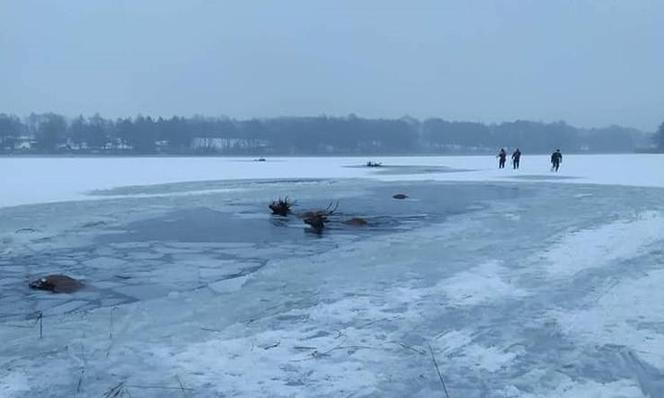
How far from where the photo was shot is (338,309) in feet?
23.1

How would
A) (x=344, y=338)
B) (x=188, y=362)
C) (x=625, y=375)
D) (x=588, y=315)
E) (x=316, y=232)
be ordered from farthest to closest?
1. (x=316, y=232)
2. (x=588, y=315)
3. (x=344, y=338)
4. (x=188, y=362)
5. (x=625, y=375)

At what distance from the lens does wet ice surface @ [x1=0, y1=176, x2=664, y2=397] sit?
4938 mm

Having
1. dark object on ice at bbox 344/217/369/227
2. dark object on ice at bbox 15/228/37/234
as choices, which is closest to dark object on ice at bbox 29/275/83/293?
dark object on ice at bbox 15/228/37/234

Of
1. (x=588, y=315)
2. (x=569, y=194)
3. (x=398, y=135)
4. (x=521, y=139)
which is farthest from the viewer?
(x=521, y=139)

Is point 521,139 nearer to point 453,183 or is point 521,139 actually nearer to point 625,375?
point 453,183

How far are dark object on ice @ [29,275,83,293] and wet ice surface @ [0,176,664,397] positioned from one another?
157 mm

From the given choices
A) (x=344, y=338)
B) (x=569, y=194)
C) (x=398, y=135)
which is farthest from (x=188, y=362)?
(x=398, y=135)

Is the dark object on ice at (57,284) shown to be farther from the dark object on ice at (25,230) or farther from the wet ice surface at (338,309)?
the dark object on ice at (25,230)

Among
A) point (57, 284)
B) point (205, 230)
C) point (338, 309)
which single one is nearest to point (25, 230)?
point (205, 230)

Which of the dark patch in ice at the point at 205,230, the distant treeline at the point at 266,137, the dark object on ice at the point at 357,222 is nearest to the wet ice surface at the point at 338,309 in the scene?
the dark patch in ice at the point at 205,230

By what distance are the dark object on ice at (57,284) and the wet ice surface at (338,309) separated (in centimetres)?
16

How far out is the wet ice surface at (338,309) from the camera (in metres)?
4.94

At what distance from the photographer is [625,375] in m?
4.93

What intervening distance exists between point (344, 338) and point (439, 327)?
974 millimetres
